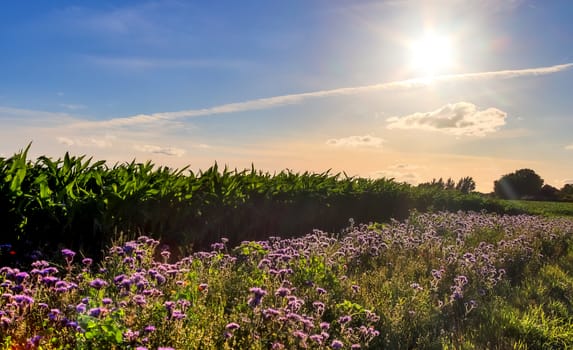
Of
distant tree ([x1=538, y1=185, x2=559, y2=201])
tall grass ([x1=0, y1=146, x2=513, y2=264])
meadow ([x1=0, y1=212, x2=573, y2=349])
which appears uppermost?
distant tree ([x1=538, y1=185, x2=559, y2=201])

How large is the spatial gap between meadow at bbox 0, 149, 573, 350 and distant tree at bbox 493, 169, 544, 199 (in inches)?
1472

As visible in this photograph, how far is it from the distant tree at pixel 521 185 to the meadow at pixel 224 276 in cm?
3738

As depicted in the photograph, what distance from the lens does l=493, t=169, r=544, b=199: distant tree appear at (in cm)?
4402

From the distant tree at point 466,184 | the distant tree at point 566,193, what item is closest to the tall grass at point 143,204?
the distant tree at point 466,184

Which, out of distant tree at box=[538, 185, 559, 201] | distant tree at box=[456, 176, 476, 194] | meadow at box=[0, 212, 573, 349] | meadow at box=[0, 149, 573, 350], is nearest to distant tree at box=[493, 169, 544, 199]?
distant tree at box=[538, 185, 559, 201]

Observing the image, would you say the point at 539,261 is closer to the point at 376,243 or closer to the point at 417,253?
the point at 417,253

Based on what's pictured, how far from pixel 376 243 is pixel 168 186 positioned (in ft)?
10.5

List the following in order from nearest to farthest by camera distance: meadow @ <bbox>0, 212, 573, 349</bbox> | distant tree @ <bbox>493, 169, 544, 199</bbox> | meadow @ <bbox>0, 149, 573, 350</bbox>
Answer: meadow @ <bbox>0, 212, 573, 349</bbox> → meadow @ <bbox>0, 149, 573, 350</bbox> → distant tree @ <bbox>493, 169, 544, 199</bbox>

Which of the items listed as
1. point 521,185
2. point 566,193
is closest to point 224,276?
point 566,193

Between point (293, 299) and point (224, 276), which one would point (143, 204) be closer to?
point (224, 276)

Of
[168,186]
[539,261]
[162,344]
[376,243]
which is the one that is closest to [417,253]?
[376,243]

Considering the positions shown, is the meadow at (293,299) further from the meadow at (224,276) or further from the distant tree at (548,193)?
the distant tree at (548,193)

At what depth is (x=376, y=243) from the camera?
299 inches

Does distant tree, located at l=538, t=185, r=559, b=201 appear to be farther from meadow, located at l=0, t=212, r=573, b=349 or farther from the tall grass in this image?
the tall grass
